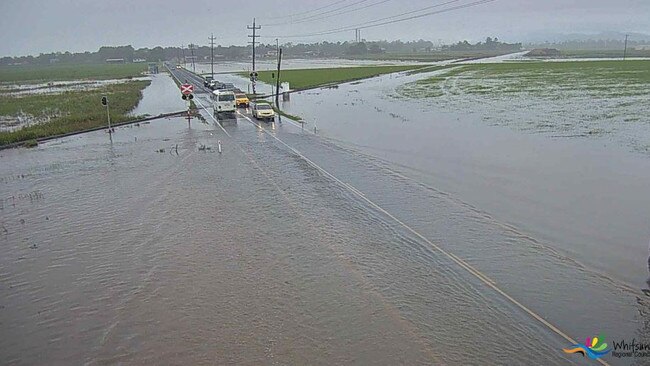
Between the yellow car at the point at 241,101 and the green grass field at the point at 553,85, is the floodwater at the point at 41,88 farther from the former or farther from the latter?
the green grass field at the point at 553,85

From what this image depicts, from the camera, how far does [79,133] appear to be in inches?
1363

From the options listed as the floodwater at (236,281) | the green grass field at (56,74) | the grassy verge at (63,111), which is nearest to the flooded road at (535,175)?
the floodwater at (236,281)

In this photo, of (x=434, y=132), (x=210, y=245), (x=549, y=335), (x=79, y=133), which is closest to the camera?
(x=549, y=335)

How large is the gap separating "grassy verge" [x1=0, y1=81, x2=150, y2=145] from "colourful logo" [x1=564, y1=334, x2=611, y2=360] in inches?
1228

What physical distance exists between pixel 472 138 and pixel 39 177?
21605mm

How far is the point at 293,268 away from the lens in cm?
1269

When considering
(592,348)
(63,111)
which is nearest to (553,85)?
(63,111)

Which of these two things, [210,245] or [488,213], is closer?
[210,245]

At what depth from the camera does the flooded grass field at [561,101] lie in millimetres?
31328

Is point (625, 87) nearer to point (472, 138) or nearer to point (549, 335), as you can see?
point (472, 138)

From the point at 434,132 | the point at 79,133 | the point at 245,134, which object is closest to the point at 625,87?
the point at 434,132
